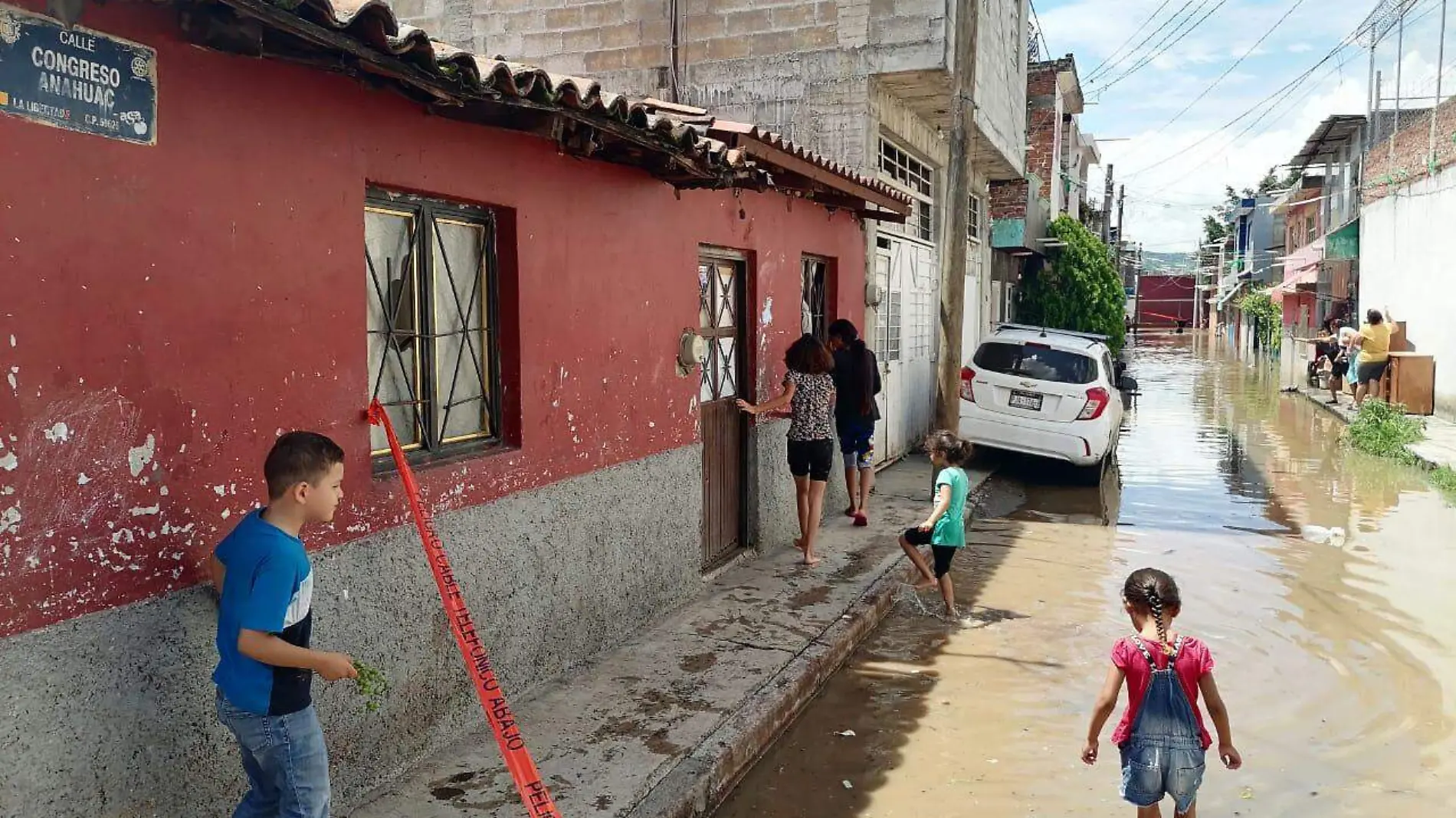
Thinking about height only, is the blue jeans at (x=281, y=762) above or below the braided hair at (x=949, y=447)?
below

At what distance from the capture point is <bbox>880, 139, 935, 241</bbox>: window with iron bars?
38.8 ft

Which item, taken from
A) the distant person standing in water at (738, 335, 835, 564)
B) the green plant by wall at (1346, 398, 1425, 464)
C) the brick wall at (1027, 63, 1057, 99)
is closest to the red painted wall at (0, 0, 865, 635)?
the distant person standing in water at (738, 335, 835, 564)

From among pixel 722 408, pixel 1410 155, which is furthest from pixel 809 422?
pixel 1410 155

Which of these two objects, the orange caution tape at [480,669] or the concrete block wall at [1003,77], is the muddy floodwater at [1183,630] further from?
the concrete block wall at [1003,77]

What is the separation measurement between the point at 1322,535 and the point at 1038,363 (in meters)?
3.38

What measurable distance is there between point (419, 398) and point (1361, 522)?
9416 millimetres

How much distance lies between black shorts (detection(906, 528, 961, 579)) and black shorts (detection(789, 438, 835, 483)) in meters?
0.93

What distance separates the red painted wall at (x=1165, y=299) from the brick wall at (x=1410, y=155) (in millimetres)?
64583

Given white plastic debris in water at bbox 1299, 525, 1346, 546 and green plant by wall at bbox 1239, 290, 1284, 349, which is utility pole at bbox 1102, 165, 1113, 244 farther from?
white plastic debris in water at bbox 1299, 525, 1346, 546

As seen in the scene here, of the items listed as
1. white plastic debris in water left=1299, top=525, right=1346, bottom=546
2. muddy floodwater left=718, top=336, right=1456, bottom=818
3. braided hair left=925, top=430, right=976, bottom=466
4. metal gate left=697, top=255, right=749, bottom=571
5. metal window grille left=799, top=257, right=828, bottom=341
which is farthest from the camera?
metal window grille left=799, top=257, right=828, bottom=341

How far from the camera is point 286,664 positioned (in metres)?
2.76

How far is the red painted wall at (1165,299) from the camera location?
8619 centimetres

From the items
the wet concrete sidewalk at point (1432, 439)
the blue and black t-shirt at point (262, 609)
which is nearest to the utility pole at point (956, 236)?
the wet concrete sidewalk at point (1432, 439)

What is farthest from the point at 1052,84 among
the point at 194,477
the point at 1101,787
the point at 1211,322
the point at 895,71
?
the point at 1211,322
